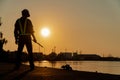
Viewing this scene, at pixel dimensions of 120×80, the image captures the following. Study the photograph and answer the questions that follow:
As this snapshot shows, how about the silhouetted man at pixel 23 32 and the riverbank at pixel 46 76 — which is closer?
the riverbank at pixel 46 76

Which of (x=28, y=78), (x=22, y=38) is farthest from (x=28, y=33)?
(x=28, y=78)

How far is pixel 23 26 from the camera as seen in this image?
16281 millimetres

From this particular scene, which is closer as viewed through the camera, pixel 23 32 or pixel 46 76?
pixel 46 76

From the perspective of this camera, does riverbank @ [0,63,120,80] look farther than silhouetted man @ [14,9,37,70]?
No

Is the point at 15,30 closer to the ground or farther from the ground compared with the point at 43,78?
farther from the ground

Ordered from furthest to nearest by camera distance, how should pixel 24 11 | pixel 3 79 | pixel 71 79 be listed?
pixel 24 11, pixel 71 79, pixel 3 79

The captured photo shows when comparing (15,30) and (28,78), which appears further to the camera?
(15,30)

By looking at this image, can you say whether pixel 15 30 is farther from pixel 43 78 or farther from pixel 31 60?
pixel 43 78

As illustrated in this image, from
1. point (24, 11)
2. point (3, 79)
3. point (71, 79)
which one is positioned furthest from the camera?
point (24, 11)

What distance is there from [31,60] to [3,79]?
423 centimetres

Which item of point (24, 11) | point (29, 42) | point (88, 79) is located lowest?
point (88, 79)

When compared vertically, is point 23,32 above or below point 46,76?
above

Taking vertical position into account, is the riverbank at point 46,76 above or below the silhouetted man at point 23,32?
below

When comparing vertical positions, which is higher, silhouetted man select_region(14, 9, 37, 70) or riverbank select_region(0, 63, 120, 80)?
silhouetted man select_region(14, 9, 37, 70)
